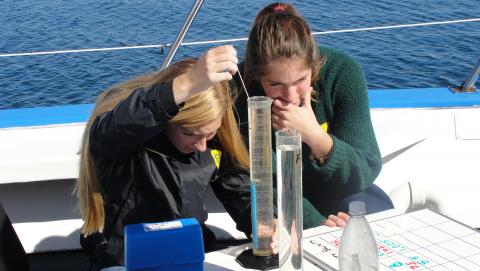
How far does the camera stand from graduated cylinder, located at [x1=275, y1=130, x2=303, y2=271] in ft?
4.07

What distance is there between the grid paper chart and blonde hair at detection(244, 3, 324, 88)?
1.77 ft

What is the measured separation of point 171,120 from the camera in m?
1.59

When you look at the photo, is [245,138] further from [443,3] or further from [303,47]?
[443,3]

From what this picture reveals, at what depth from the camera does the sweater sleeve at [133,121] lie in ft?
4.67

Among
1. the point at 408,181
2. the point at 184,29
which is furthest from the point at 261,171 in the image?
the point at 408,181

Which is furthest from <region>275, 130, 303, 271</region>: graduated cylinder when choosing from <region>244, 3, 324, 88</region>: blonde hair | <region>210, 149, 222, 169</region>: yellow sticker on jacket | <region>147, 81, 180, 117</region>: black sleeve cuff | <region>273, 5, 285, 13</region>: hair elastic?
<region>273, 5, 285, 13</region>: hair elastic

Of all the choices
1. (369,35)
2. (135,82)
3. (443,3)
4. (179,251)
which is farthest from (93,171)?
(443,3)

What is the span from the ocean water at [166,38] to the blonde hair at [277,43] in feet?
17.4

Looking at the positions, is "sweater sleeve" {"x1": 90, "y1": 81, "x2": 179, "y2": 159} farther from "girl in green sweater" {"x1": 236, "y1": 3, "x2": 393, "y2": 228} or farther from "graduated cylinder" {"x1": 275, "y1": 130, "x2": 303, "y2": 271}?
"girl in green sweater" {"x1": 236, "y1": 3, "x2": 393, "y2": 228}

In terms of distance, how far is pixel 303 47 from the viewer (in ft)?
6.19

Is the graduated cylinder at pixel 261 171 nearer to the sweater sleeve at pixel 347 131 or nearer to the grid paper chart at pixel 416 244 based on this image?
the grid paper chart at pixel 416 244

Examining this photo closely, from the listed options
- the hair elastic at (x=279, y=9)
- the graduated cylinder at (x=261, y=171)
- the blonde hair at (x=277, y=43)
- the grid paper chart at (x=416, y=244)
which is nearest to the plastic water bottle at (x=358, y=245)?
the grid paper chart at (x=416, y=244)

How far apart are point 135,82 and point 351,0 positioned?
9.62m

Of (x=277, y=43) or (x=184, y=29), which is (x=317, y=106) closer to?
(x=277, y=43)
